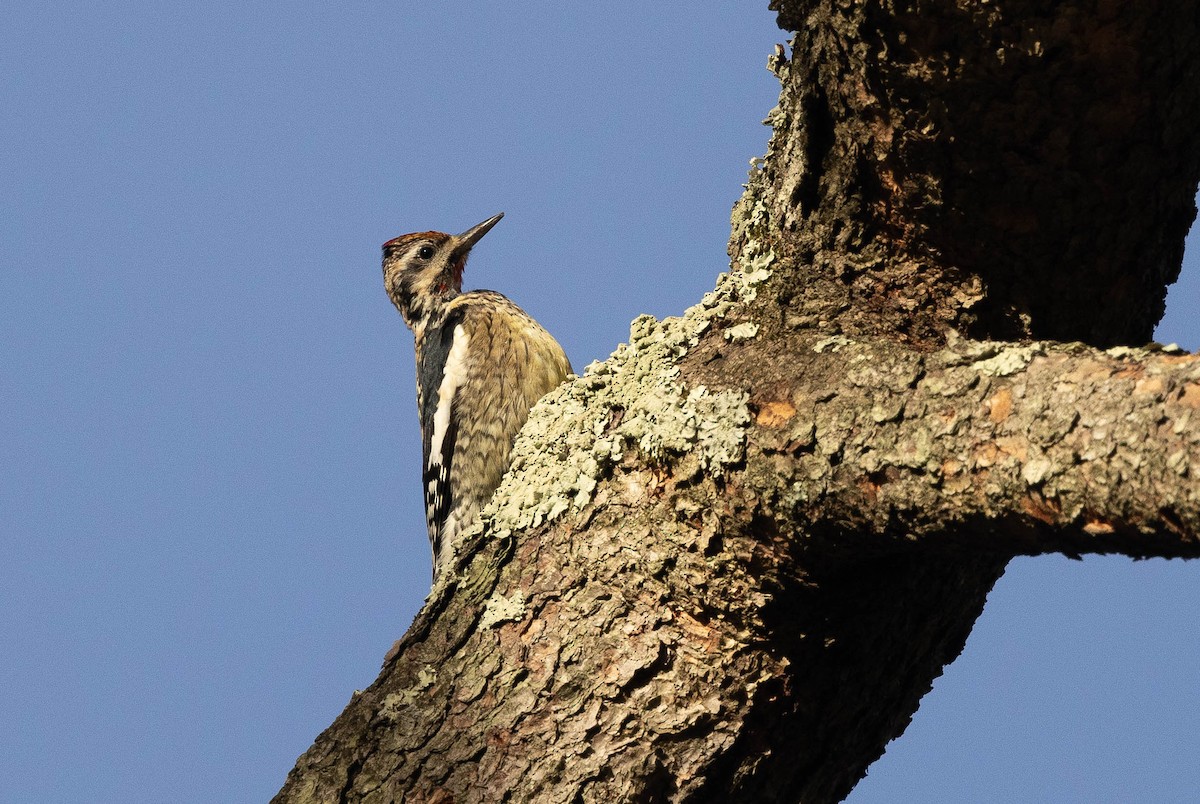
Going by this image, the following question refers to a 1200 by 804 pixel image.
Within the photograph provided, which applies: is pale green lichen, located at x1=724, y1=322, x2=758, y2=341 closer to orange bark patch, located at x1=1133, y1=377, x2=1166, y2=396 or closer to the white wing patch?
orange bark patch, located at x1=1133, y1=377, x2=1166, y2=396

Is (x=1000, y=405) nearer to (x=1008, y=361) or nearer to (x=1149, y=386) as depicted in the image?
(x=1008, y=361)

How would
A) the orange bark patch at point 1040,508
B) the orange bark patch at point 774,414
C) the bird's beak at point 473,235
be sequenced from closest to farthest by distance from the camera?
the orange bark patch at point 1040,508 → the orange bark patch at point 774,414 → the bird's beak at point 473,235

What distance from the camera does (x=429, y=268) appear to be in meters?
6.29

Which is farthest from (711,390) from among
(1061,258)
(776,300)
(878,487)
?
(1061,258)

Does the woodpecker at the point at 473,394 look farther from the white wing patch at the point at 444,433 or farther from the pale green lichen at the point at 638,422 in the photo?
the pale green lichen at the point at 638,422

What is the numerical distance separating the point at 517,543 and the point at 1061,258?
127 cm

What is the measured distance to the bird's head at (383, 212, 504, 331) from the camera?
623 centimetres

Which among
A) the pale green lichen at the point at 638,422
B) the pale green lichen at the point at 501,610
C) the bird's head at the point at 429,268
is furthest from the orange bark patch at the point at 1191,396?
the bird's head at the point at 429,268

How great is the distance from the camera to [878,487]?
6.43 ft

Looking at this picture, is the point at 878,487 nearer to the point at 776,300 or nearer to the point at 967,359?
the point at 967,359

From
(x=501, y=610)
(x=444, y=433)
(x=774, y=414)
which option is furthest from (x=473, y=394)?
(x=774, y=414)

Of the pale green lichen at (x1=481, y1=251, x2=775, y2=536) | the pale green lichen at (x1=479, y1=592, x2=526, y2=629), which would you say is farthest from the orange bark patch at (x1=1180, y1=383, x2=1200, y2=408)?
the pale green lichen at (x1=479, y1=592, x2=526, y2=629)

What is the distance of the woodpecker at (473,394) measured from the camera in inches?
193

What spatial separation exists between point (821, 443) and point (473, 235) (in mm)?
4408
